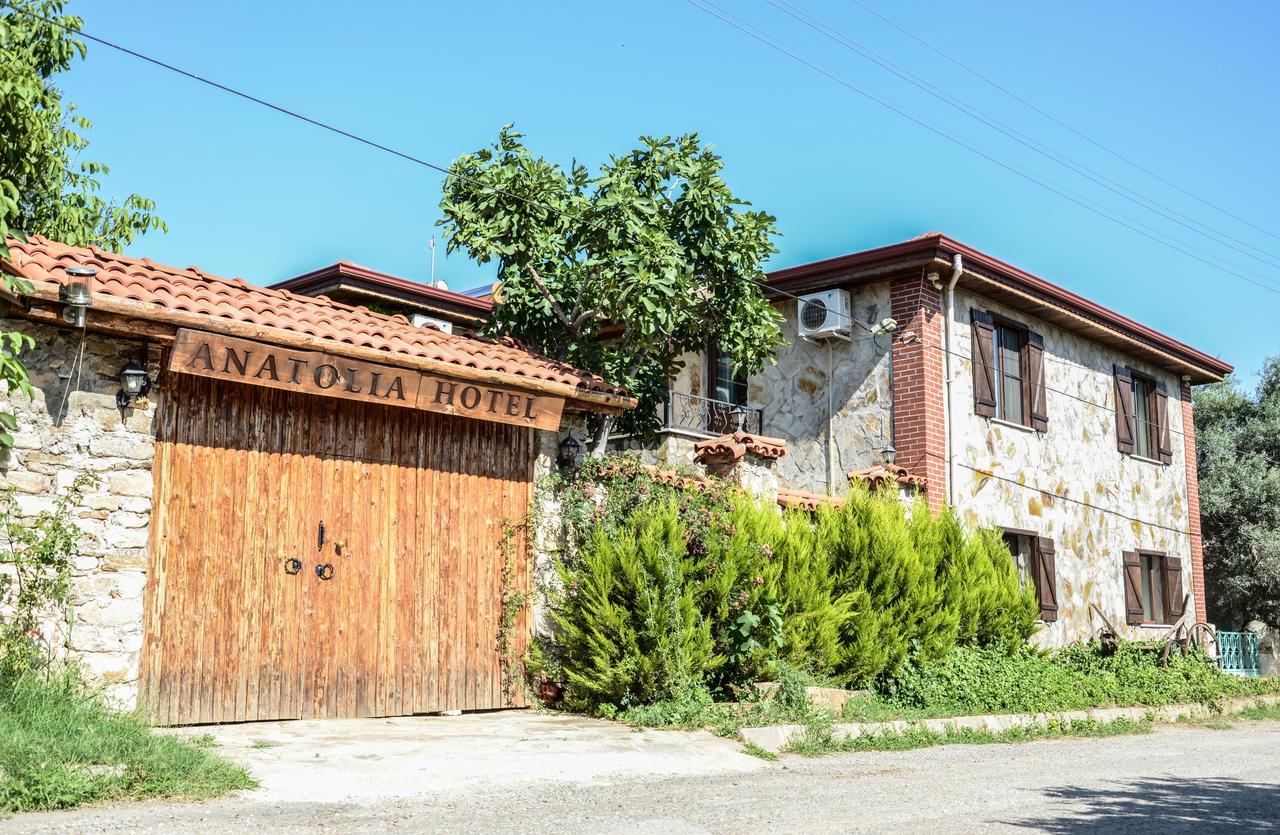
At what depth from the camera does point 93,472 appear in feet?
27.3

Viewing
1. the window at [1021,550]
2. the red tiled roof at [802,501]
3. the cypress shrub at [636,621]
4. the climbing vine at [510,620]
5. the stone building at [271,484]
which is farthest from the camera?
the window at [1021,550]

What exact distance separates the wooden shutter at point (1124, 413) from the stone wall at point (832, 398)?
604 centimetres

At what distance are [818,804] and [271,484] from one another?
16.1 feet

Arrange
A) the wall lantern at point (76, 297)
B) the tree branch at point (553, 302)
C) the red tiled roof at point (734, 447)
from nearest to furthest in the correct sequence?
1. the wall lantern at point (76, 297)
2. the red tiled roof at point (734, 447)
3. the tree branch at point (553, 302)

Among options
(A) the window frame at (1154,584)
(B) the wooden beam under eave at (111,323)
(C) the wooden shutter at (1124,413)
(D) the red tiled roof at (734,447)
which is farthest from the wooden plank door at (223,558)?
(A) the window frame at (1154,584)

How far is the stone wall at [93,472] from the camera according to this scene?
810cm

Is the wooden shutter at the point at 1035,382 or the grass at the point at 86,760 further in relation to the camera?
the wooden shutter at the point at 1035,382

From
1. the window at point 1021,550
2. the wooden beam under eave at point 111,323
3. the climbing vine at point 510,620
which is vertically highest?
the wooden beam under eave at point 111,323

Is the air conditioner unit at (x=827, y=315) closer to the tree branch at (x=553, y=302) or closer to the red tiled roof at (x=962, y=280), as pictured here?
the red tiled roof at (x=962, y=280)

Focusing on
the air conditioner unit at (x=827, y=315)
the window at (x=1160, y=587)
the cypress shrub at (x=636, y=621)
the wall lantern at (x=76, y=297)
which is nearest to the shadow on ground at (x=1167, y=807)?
the cypress shrub at (x=636, y=621)

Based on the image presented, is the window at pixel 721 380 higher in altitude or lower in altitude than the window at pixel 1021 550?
higher

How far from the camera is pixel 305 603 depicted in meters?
9.33

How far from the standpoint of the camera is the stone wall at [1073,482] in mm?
16547

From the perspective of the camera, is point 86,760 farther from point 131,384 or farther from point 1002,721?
point 1002,721
